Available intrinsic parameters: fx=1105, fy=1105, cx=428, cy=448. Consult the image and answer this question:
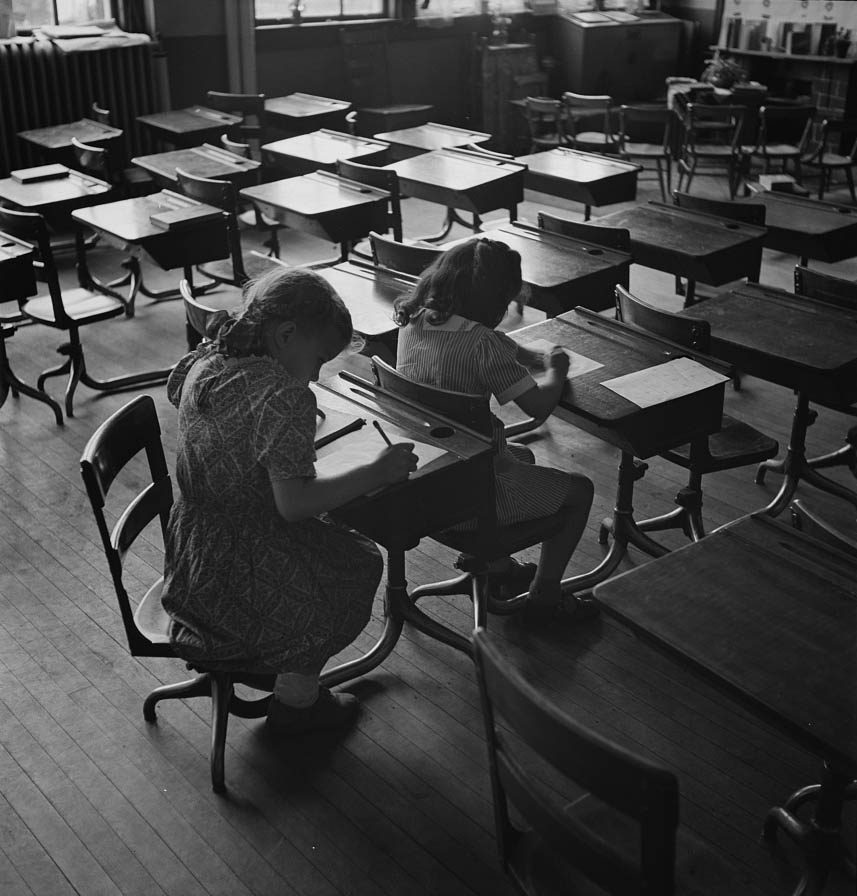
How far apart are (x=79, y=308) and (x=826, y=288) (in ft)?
9.62

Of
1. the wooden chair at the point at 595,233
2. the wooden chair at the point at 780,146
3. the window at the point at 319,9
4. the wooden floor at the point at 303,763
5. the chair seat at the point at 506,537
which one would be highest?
the window at the point at 319,9

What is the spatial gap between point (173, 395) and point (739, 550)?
128 centimetres

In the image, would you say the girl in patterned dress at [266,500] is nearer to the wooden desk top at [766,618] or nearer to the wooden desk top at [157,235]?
the wooden desk top at [766,618]

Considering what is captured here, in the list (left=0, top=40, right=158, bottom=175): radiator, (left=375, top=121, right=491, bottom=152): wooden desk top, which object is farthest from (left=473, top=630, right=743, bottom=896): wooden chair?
(left=0, top=40, right=158, bottom=175): radiator

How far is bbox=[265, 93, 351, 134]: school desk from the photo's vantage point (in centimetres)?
729

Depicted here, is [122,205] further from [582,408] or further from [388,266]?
[582,408]

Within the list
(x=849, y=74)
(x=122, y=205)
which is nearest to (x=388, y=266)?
(x=122, y=205)

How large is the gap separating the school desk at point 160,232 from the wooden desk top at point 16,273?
1.45 ft

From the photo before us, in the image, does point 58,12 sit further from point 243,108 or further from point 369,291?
point 369,291

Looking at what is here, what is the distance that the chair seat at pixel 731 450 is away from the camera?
315 centimetres

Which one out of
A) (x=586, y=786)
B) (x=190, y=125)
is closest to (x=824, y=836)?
(x=586, y=786)

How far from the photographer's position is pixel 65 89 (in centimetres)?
714

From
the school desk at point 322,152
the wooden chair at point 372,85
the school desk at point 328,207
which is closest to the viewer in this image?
the school desk at point 328,207

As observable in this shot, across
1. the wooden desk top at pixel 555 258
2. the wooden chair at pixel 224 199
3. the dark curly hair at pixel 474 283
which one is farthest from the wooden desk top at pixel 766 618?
the wooden chair at pixel 224 199
